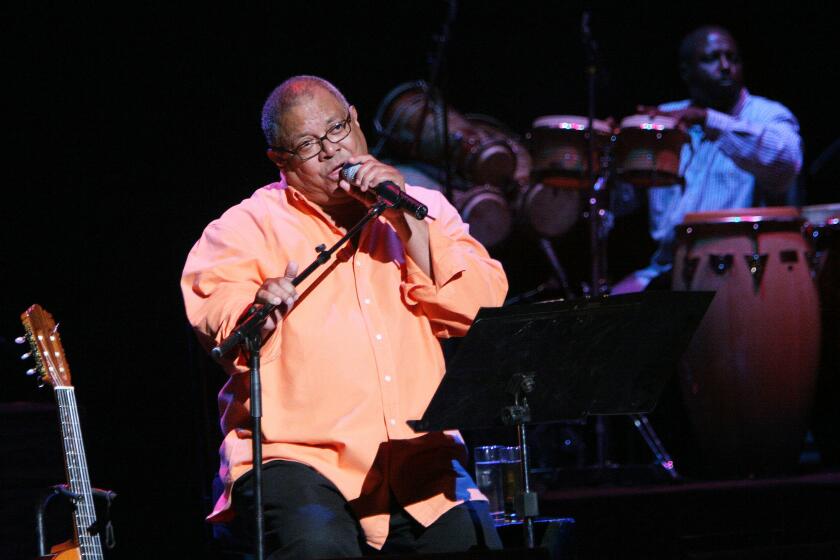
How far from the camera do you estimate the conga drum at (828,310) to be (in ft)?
17.5

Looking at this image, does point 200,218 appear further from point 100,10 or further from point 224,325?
point 224,325

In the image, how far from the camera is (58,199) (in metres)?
4.23

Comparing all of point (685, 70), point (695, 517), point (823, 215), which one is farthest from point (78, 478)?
point (685, 70)

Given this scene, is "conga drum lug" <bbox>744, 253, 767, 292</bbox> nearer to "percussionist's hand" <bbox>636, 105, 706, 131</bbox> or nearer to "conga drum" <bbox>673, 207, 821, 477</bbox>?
"conga drum" <bbox>673, 207, 821, 477</bbox>

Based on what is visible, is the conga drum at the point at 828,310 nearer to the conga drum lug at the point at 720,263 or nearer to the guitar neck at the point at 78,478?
the conga drum lug at the point at 720,263

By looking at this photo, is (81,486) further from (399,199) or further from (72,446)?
(399,199)

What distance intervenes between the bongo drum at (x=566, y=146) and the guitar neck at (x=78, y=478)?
123 inches

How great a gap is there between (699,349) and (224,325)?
117 inches

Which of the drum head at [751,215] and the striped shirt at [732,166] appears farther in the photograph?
the striped shirt at [732,166]

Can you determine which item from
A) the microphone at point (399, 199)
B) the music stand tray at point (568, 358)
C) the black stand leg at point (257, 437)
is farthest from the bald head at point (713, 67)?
the black stand leg at point (257, 437)

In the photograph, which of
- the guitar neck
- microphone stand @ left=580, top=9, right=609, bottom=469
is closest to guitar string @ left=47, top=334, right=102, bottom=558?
the guitar neck

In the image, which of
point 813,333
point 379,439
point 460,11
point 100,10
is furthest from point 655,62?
point 379,439

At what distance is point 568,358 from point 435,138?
3.97 m

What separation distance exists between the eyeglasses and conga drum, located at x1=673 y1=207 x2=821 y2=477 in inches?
98.6
